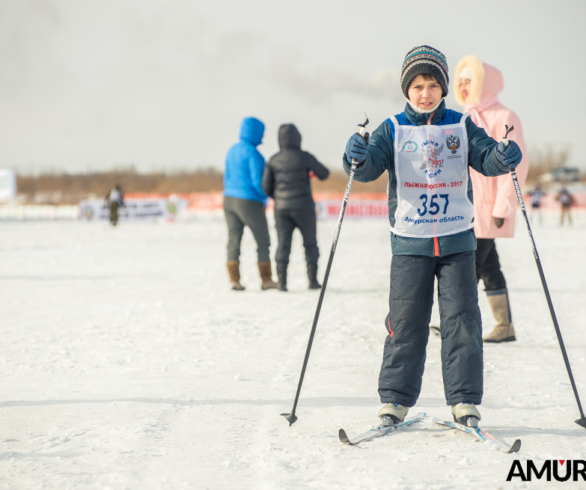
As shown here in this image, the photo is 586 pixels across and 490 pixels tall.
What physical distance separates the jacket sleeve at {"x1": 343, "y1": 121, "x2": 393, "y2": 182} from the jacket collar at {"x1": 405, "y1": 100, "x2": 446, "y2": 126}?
0.36ft

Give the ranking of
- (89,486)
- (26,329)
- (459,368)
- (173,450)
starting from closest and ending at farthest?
1. (89,486)
2. (173,450)
3. (459,368)
4. (26,329)

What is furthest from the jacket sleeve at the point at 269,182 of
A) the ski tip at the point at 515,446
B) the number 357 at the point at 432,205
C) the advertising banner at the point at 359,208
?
the advertising banner at the point at 359,208

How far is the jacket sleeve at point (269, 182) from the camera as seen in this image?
6.94 metres

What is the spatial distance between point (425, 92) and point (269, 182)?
440 cm

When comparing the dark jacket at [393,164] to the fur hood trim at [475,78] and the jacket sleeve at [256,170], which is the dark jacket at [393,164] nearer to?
the fur hood trim at [475,78]

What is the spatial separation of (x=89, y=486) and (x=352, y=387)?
1574 millimetres

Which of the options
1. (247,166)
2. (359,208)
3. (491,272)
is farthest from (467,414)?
(359,208)

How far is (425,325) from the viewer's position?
8.82ft

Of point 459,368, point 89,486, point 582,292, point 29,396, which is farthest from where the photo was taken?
point 582,292

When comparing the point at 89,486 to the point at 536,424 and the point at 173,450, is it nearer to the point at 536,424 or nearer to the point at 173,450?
the point at 173,450

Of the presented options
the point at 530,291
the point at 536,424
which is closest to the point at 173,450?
the point at 536,424

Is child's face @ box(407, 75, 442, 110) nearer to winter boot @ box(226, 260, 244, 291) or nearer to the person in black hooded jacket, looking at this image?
the person in black hooded jacket

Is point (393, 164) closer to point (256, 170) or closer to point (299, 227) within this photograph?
point (299, 227)

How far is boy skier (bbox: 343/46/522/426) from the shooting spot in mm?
2631
